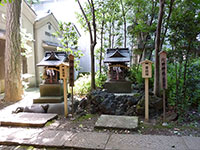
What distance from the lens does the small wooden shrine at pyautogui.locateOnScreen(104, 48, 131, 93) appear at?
6476mm

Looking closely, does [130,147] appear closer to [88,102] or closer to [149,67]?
[149,67]

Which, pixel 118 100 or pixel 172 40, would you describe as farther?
pixel 118 100

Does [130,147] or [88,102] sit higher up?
[88,102]

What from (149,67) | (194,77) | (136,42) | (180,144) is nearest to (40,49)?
(136,42)

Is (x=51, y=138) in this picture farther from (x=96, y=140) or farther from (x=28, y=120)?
(x=28, y=120)

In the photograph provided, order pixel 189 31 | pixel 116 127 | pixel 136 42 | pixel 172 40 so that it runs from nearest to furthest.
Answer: pixel 116 127 → pixel 189 31 → pixel 172 40 → pixel 136 42

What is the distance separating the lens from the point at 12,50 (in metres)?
7.12

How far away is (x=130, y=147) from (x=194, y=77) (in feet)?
11.3

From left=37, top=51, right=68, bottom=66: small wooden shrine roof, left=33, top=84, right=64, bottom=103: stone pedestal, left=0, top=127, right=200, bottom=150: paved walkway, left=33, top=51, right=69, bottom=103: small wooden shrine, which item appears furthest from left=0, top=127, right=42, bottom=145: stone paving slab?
left=37, top=51, right=68, bottom=66: small wooden shrine roof

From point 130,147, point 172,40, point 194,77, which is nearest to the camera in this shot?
point 130,147

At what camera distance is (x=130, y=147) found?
3258 millimetres

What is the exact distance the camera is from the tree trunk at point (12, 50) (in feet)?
23.1

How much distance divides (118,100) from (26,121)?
306cm

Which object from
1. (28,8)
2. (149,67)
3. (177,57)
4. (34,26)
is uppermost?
(28,8)
